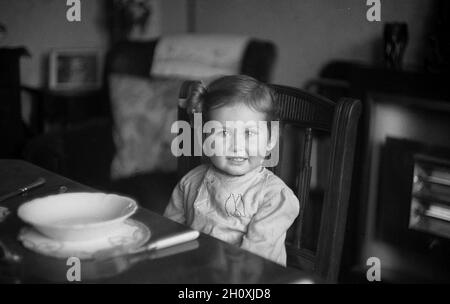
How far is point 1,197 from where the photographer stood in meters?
1.22

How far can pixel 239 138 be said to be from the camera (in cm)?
126

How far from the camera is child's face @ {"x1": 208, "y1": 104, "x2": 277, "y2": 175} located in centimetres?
127

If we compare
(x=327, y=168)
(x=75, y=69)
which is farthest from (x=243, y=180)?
Answer: (x=75, y=69)

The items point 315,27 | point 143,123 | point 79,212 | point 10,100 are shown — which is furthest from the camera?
point 10,100

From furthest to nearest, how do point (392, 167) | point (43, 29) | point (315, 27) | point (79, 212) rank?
point (43, 29), point (315, 27), point (392, 167), point (79, 212)

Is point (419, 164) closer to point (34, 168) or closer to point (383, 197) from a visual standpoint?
point (383, 197)

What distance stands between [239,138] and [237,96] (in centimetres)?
10

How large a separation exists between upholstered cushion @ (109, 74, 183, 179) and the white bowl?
1.50 metres

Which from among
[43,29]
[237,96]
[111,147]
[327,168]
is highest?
[43,29]

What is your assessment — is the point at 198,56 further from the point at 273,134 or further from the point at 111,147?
the point at 273,134

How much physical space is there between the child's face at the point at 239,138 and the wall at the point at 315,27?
135cm

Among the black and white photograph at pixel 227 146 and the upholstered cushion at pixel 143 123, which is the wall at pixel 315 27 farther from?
the upholstered cushion at pixel 143 123

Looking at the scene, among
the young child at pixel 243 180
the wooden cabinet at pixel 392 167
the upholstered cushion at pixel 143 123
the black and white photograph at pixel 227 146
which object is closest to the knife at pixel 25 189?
the black and white photograph at pixel 227 146

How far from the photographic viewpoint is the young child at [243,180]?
4.14 ft
